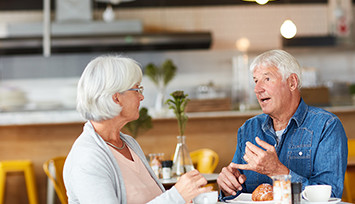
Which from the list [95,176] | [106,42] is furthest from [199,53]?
[95,176]

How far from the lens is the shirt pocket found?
6.77 feet

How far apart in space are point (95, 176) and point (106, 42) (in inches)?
206

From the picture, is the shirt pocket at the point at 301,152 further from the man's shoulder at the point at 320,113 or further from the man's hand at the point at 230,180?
the man's hand at the point at 230,180

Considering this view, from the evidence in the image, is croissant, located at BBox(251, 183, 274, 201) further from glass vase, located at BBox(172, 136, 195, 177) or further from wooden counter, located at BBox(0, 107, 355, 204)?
wooden counter, located at BBox(0, 107, 355, 204)

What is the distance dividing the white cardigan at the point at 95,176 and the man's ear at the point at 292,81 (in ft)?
2.91

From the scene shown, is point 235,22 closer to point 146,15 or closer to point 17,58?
point 146,15

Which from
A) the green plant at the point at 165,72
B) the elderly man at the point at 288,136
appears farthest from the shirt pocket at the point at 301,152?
the green plant at the point at 165,72

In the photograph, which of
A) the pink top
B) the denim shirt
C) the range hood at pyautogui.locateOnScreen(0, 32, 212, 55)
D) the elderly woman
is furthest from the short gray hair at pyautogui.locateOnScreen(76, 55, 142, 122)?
the range hood at pyautogui.locateOnScreen(0, 32, 212, 55)

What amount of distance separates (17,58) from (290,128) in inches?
243

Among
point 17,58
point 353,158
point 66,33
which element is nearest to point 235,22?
point 66,33

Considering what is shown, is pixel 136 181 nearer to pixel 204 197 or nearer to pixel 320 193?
pixel 204 197

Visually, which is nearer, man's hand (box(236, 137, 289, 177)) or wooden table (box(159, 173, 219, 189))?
man's hand (box(236, 137, 289, 177))

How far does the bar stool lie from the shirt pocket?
2.97m

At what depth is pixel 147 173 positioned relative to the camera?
1900 millimetres
